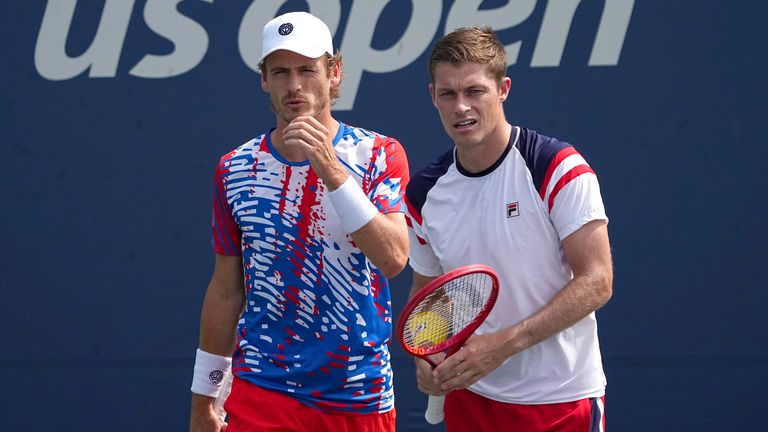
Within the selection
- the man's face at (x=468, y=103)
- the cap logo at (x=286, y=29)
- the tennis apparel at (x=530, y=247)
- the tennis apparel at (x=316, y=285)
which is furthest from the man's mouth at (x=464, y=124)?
the cap logo at (x=286, y=29)

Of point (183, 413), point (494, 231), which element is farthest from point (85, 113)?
point (494, 231)

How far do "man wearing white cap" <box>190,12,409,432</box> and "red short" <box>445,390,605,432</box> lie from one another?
0.27m

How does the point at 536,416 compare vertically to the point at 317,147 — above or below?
below

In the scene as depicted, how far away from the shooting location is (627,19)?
348 cm

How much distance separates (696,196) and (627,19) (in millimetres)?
656

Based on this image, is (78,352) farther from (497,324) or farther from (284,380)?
(497,324)

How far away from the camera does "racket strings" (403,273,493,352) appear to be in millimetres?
2242

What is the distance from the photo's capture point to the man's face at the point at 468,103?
2.32 m

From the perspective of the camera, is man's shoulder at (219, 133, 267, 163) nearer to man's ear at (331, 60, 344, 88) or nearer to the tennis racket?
man's ear at (331, 60, 344, 88)

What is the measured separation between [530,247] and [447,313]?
0.24 metres

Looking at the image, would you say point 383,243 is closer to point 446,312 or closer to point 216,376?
point 446,312

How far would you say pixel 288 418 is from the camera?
8.34 feet

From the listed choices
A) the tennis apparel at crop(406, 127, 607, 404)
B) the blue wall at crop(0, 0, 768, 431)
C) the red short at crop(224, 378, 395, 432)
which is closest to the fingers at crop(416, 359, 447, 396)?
the tennis apparel at crop(406, 127, 607, 404)

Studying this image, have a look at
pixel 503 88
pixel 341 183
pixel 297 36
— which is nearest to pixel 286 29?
pixel 297 36
